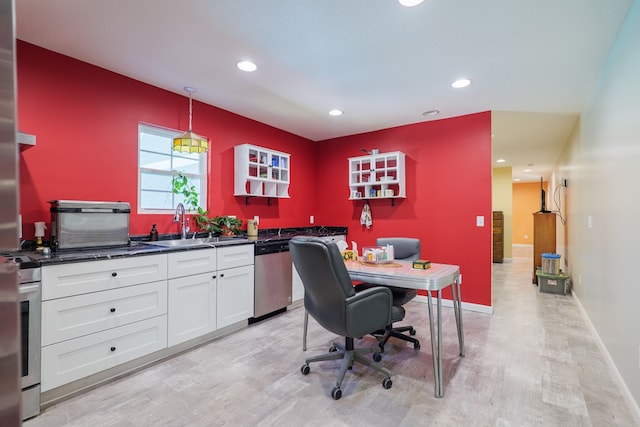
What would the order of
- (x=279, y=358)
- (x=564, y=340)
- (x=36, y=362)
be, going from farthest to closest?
(x=564, y=340)
(x=279, y=358)
(x=36, y=362)

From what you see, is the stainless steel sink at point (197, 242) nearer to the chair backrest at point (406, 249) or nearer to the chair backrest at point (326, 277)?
the chair backrest at point (326, 277)

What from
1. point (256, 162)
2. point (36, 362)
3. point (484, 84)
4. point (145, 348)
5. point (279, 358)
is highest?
point (484, 84)

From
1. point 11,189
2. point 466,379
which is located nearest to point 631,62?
point 466,379

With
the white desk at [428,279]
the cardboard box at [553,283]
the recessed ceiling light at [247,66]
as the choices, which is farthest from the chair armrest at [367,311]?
the cardboard box at [553,283]

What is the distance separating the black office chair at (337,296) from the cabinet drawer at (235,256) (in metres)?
1.08

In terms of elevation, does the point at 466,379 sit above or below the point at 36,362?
below

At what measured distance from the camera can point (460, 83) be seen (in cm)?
302

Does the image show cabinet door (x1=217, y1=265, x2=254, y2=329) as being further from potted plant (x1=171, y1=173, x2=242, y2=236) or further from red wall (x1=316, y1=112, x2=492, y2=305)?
red wall (x1=316, y1=112, x2=492, y2=305)

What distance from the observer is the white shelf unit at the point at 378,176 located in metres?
4.34

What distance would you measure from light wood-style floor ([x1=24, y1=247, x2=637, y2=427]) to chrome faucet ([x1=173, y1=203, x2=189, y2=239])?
1.16 metres

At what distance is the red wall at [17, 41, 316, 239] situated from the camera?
7.80 feet

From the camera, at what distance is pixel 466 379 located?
2242mm

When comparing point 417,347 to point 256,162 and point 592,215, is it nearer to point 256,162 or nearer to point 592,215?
point 592,215

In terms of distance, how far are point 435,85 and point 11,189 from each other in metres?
3.29
